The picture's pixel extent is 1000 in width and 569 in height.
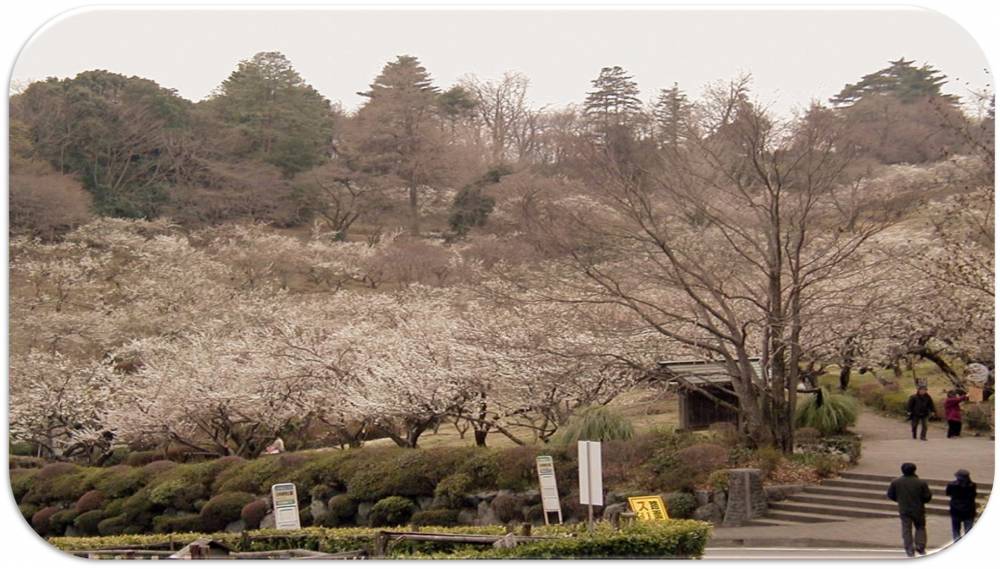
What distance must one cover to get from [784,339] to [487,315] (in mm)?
6113

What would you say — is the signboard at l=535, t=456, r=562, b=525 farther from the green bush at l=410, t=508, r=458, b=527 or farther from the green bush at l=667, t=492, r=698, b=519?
the green bush at l=410, t=508, r=458, b=527

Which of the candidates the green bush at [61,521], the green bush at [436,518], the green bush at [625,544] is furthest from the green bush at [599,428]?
the green bush at [61,521]

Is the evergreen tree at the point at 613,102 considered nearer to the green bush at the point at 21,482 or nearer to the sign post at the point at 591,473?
the sign post at the point at 591,473

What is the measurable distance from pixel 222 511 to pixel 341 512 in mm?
1852

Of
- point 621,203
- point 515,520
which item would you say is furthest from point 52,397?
point 621,203

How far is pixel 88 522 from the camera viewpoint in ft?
57.4

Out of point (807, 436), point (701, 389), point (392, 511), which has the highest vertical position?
point (701, 389)

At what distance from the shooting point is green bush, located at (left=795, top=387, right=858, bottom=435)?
59.3 feet

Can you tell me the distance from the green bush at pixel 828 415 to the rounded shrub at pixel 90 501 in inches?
454

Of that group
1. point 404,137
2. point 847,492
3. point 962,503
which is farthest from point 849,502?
point 404,137

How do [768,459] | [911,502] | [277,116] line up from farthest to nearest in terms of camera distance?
[277,116]
[768,459]
[911,502]

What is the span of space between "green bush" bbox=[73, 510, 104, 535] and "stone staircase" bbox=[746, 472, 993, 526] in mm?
10296

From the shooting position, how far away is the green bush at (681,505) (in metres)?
14.9

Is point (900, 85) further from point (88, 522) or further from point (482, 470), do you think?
point (88, 522)
